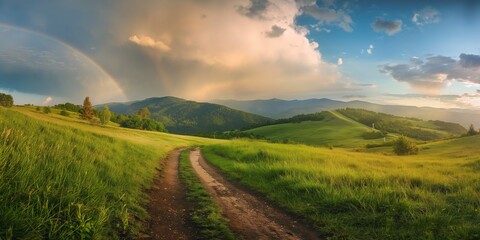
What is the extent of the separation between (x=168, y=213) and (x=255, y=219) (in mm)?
3245

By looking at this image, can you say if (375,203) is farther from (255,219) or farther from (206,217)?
(206,217)

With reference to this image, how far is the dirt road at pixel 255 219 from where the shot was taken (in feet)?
34.0

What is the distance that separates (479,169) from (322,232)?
23440mm

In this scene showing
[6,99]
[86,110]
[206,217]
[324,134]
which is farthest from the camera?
[324,134]

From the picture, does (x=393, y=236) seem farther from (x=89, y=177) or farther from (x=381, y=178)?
(x=89, y=177)

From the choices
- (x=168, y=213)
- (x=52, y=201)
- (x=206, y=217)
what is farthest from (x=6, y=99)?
(x=52, y=201)

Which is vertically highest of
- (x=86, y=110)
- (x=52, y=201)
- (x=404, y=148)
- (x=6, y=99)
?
(x=6, y=99)

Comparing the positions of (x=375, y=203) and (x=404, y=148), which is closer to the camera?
(x=375, y=203)

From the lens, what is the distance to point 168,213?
11938 millimetres

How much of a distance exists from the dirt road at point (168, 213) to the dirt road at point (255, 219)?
5.16 ft

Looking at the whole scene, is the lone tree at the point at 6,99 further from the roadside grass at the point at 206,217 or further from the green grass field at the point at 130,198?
the roadside grass at the point at 206,217

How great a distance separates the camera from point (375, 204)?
12719 millimetres

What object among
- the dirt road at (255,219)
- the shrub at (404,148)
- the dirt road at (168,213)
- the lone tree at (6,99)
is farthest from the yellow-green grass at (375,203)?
the lone tree at (6,99)

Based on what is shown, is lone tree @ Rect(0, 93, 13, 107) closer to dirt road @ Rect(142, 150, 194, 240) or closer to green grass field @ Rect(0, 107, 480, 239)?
green grass field @ Rect(0, 107, 480, 239)
